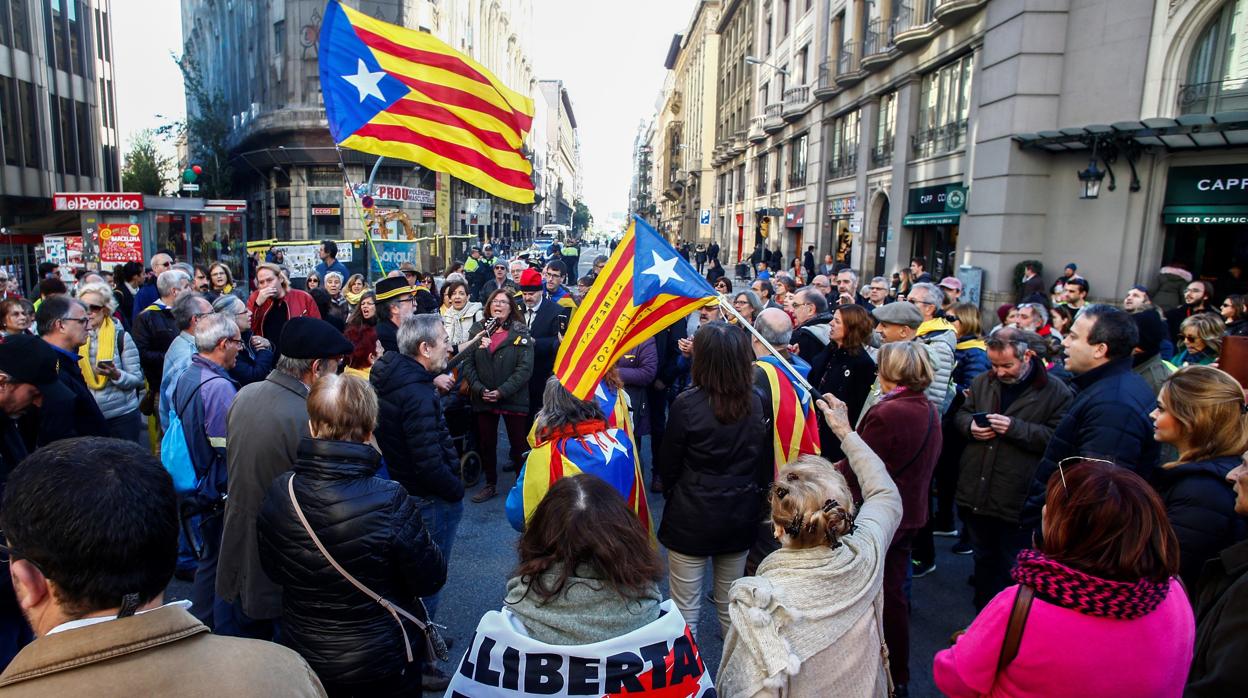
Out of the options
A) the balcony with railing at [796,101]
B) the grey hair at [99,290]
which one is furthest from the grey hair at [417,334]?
the balcony with railing at [796,101]

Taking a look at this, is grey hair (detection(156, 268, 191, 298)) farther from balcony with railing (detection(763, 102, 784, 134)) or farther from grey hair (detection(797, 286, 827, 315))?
balcony with railing (detection(763, 102, 784, 134))

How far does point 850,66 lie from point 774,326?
21.4 meters

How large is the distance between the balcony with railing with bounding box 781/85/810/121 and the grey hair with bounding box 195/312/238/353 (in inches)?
1108

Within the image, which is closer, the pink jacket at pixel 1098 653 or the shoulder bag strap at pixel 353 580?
the pink jacket at pixel 1098 653

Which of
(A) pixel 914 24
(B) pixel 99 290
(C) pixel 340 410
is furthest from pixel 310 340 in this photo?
(A) pixel 914 24

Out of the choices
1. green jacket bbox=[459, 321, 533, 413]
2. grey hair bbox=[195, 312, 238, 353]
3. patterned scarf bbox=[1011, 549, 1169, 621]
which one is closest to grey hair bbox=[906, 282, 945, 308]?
green jacket bbox=[459, 321, 533, 413]

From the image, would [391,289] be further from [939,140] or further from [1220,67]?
[939,140]

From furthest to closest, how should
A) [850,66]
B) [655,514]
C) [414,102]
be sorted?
[850,66] < [414,102] < [655,514]

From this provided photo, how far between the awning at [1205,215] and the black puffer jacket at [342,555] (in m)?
13.8

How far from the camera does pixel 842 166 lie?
25422 millimetres

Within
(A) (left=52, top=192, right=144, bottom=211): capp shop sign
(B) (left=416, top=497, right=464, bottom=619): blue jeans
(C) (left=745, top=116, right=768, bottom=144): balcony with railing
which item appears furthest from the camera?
(C) (left=745, top=116, right=768, bottom=144): balcony with railing

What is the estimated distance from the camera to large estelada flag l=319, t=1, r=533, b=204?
6750 millimetres

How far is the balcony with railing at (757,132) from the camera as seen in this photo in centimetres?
3720

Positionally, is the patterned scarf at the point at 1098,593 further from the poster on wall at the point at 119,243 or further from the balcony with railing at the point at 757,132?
the balcony with railing at the point at 757,132
